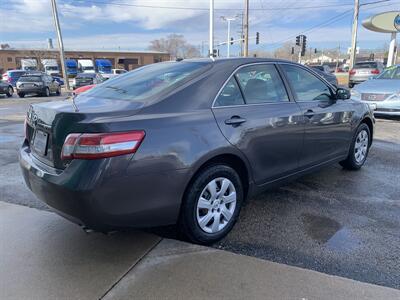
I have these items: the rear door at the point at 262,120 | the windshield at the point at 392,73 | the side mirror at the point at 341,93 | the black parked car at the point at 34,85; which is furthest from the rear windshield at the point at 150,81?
the black parked car at the point at 34,85

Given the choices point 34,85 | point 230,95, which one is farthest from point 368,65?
point 230,95

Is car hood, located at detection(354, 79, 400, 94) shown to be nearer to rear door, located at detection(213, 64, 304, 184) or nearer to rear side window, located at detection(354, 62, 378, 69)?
rear door, located at detection(213, 64, 304, 184)

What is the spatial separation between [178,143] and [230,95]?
83 centimetres

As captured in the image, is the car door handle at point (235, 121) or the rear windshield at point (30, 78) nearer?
the car door handle at point (235, 121)

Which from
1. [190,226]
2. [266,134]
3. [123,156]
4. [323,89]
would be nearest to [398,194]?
[323,89]

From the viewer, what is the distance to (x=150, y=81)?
329cm

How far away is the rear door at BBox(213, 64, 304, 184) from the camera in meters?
3.09

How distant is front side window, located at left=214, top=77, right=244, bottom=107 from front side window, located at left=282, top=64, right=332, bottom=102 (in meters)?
0.87

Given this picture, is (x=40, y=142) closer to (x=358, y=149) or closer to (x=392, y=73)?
(x=358, y=149)

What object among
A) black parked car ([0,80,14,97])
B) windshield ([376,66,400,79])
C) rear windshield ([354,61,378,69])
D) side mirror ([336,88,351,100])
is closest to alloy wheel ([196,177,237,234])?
side mirror ([336,88,351,100])

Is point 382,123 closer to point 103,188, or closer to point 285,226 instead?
point 285,226

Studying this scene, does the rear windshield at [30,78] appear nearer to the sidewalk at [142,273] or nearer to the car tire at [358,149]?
the sidewalk at [142,273]

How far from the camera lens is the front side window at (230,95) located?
3.06m

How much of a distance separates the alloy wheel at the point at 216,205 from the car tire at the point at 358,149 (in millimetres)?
2558
